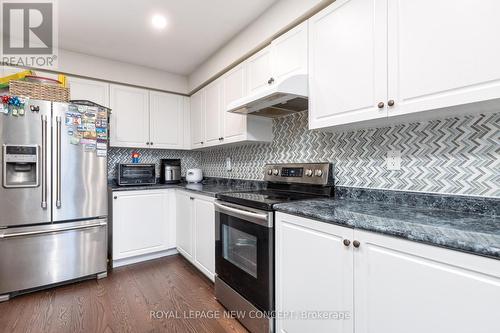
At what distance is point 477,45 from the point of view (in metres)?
0.95

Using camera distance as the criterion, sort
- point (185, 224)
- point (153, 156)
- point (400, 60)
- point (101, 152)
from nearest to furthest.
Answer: point (400, 60), point (101, 152), point (185, 224), point (153, 156)

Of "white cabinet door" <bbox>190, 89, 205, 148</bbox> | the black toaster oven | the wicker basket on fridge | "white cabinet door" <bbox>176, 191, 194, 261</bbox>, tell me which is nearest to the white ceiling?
"white cabinet door" <bbox>190, 89, 205, 148</bbox>

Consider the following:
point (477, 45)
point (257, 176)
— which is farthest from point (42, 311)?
point (477, 45)

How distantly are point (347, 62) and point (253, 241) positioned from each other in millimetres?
1231

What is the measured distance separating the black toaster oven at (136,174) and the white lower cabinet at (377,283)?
218 cm

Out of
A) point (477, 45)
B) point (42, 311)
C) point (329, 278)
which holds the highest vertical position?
point (477, 45)

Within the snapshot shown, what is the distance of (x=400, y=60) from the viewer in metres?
1.18

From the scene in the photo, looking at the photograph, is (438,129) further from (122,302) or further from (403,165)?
(122,302)

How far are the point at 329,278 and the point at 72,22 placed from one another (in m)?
2.94

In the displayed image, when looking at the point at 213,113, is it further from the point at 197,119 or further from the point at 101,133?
the point at 101,133

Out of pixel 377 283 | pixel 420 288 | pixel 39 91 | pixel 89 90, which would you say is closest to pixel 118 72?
pixel 89 90

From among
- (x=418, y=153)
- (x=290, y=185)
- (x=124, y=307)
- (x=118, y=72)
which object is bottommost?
(x=124, y=307)

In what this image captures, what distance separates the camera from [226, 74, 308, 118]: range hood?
159 centimetres

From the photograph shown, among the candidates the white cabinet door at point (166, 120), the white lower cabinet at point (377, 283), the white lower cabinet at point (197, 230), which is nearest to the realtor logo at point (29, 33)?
the white cabinet door at point (166, 120)
